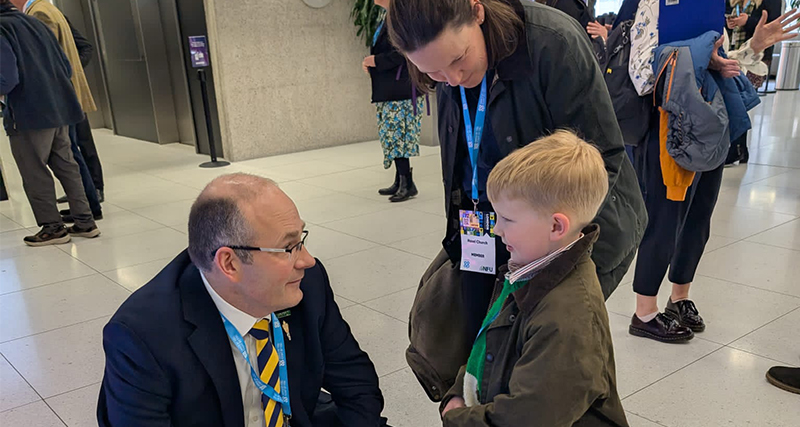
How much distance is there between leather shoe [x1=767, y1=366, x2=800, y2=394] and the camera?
7.61ft

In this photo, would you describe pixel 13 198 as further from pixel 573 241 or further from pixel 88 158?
pixel 573 241

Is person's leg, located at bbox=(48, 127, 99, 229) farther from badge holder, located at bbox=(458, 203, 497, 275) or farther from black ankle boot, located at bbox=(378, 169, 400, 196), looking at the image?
badge holder, located at bbox=(458, 203, 497, 275)

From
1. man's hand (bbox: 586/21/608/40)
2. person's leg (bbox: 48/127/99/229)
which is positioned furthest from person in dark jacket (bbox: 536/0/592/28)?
person's leg (bbox: 48/127/99/229)

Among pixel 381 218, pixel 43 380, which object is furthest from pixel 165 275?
pixel 381 218

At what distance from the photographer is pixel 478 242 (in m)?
1.73

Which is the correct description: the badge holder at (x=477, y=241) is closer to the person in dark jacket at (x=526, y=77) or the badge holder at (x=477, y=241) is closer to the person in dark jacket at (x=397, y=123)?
the person in dark jacket at (x=526, y=77)

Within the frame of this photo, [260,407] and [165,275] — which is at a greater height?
[165,275]

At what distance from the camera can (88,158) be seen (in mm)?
5418

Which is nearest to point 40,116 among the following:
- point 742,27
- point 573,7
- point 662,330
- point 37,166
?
point 37,166

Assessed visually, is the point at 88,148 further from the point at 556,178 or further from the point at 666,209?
the point at 556,178

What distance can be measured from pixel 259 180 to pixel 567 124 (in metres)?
0.74

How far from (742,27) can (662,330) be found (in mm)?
4445

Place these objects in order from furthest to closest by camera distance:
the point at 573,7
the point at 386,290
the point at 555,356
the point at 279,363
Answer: the point at 573,7 → the point at 386,290 → the point at 279,363 → the point at 555,356

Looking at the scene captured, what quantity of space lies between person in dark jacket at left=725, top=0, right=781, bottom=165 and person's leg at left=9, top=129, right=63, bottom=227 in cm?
404
